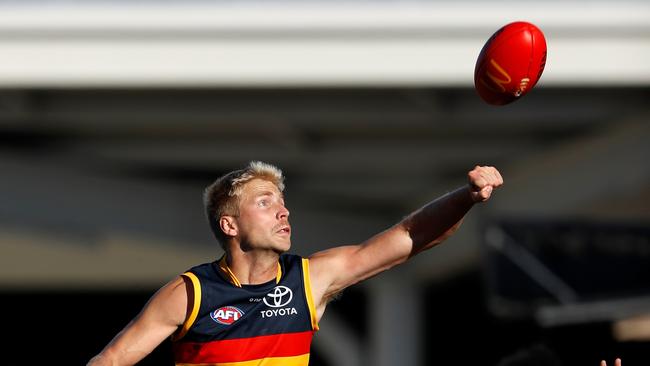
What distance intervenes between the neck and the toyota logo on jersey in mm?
75

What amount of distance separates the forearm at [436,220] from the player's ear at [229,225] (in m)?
0.73

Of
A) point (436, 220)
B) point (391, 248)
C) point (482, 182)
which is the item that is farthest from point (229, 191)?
point (482, 182)

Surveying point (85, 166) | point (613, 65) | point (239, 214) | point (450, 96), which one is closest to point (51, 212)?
point (85, 166)

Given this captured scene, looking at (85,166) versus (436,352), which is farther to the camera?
(436,352)

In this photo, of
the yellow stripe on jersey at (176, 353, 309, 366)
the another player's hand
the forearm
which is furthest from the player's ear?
the another player's hand

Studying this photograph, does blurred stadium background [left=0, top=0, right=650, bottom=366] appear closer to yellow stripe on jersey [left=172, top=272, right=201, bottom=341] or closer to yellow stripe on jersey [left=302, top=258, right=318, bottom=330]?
yellow stripe on jersey [left=302, top=258, right=318, bottom=330]

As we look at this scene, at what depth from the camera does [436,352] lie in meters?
21.7

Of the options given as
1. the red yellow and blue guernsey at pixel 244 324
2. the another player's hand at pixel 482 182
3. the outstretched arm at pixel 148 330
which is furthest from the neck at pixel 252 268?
the another player's hand at pixel 482 182

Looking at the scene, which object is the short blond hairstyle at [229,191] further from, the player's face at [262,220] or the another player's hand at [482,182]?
the another player's hand at [482,182]

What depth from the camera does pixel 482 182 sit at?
527 cm

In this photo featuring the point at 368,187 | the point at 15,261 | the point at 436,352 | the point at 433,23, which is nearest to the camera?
the point at 433,23

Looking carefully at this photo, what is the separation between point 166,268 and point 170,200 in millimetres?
2653

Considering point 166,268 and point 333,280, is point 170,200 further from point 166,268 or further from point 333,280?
point 333,280

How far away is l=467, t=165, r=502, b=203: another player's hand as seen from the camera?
5.28 meters
